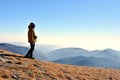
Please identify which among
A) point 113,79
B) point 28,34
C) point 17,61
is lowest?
point 113,79

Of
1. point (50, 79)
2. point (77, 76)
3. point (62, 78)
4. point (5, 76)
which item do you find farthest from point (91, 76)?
point (5, 76)

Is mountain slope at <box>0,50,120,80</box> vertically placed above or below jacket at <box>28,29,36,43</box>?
below

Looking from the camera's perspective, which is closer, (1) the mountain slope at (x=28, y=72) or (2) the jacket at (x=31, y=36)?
(1) the mountain slope at (x=28, y=72)

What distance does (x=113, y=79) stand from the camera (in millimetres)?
25375

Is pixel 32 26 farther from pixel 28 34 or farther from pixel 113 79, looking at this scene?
pixel 113 79

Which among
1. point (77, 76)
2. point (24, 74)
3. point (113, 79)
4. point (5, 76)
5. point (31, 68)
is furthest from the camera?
point (113, 79)

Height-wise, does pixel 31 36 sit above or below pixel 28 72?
above

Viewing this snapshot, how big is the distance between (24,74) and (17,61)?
121 inches

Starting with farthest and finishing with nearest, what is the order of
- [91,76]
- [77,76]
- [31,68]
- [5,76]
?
1. [91,76]
2. [77,76]
3. [31,68]
4. [5,76]

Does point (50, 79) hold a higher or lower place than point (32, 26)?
lower

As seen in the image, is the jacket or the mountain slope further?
the jacket

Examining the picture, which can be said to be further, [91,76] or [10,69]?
[91,76]

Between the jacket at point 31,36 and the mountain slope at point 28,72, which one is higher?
the jacket at point 31,36

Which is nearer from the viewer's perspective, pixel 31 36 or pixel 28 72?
pixel 28 72
